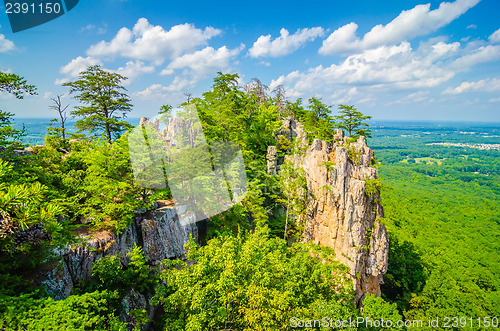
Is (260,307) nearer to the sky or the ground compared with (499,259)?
nearer to the sky

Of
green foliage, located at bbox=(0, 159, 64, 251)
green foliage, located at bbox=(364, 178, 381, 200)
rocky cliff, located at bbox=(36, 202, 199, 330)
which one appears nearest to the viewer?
green foliage, located at bbox=(0, 159, 64, 251)

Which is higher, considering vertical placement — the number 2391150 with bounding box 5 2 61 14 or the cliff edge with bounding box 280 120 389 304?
the number 2391150 with bounding box 5 2 61 14

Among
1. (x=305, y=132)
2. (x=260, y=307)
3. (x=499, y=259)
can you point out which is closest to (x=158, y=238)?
(x=260, y=307)

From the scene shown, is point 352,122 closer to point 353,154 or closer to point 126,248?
point 353,154

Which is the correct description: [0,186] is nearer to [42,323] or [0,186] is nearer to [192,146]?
[42,323]

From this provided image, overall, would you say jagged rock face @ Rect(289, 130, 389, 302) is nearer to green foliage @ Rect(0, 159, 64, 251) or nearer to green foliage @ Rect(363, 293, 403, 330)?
green foliage @ Rect(363, 293, 403, 330)

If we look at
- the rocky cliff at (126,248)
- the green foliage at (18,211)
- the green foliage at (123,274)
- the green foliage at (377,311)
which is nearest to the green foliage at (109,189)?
the rocky cliff at (126,248)

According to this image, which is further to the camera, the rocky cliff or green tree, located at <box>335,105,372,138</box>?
green tree, located at <box>335,105,372,138</box>

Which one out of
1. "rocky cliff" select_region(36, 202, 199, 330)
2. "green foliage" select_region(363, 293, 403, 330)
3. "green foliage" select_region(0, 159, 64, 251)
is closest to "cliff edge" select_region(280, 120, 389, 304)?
"green foliage" select_region(363, 293, 403, 330)
